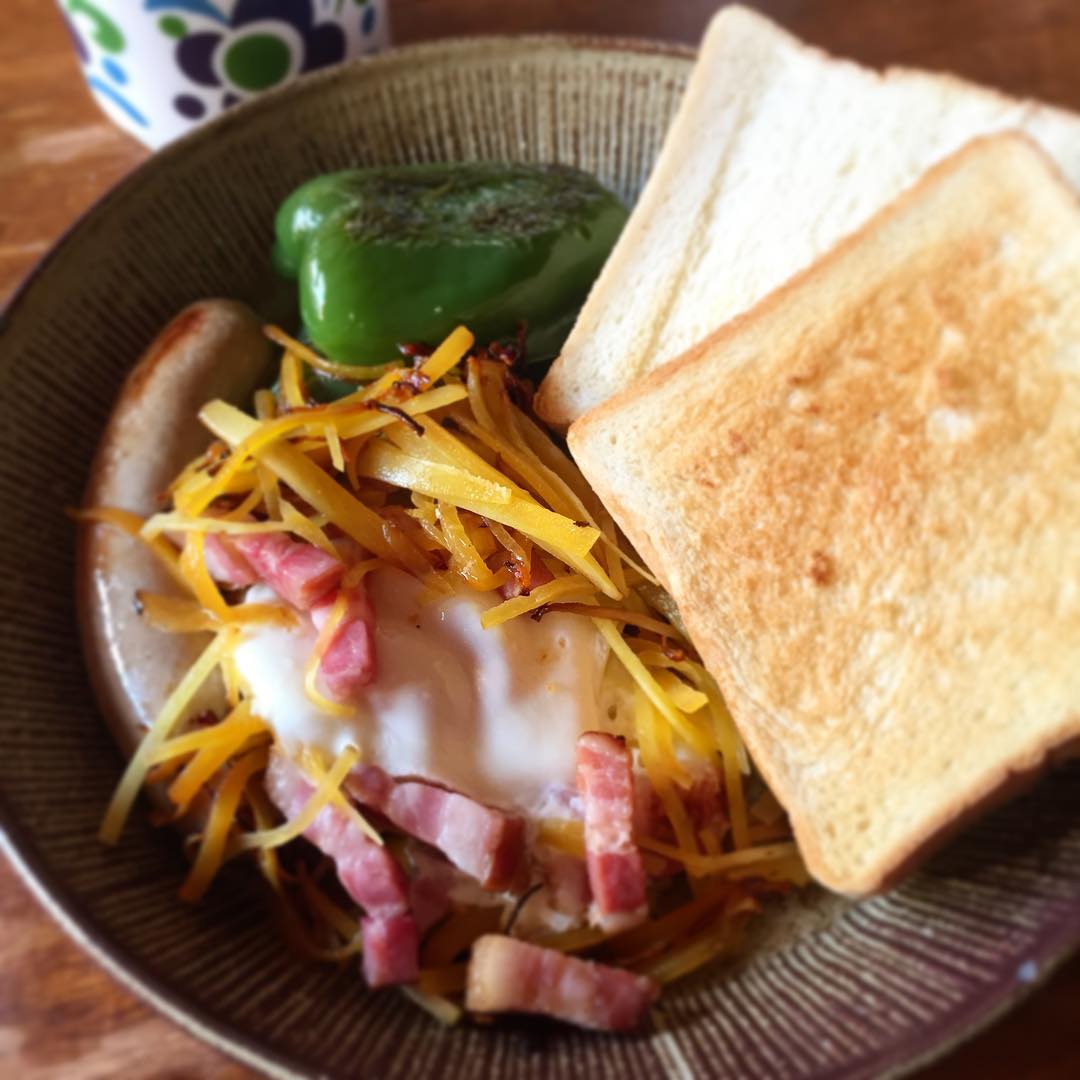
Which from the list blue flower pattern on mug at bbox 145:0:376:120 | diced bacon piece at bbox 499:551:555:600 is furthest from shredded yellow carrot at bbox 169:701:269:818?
blue flower pattern on mug at bbox 145:0:376:120

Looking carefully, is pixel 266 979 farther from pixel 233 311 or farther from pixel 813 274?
pixel 813 274

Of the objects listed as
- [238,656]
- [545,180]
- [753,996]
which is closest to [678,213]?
[545,180]

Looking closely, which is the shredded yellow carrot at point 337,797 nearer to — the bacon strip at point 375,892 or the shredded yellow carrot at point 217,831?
the bacon strip at point 375,892

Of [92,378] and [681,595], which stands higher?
[92,378]

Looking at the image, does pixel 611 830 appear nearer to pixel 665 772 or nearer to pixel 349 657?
pixel 665 772

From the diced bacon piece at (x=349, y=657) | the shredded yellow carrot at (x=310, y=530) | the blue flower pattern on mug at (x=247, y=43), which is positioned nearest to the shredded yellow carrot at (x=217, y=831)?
the diced bacon piece at (x=349, y=657)

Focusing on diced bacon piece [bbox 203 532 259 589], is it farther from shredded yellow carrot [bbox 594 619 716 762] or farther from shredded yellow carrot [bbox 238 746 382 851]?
shredded yellow carrot [bbox 594 619 716 762]
